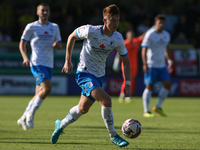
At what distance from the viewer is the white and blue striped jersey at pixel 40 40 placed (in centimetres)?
783

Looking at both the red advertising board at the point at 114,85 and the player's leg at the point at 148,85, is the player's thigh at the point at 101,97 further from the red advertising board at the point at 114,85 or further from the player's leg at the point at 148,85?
the red advertising board at the point at 114,85

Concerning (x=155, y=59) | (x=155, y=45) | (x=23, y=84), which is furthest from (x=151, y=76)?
(x=23, y=84)

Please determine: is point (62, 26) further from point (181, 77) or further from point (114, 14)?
point (114, 14)

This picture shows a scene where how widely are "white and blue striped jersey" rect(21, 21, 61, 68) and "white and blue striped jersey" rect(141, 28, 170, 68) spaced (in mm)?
2902

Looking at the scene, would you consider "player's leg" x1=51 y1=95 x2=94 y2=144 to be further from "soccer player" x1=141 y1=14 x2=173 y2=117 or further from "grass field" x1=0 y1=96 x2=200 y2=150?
"soccer player" x1=141 y1=14 x2=173 y2=117

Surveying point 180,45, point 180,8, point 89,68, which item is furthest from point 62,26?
point 89,68

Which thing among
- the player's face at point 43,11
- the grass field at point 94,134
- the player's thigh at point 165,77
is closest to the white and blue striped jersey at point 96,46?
the grass field at point 94,134

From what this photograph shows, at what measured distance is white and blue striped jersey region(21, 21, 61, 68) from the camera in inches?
308

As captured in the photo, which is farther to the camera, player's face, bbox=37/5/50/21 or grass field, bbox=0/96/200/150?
player's face, bbox=37/5/50/21

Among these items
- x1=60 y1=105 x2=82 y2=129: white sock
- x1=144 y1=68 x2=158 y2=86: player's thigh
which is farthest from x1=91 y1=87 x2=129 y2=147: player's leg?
x1=144 y1=68 x2=158 y2=86: player's thigh

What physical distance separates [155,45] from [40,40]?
341 cm

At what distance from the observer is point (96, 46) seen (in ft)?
18.7

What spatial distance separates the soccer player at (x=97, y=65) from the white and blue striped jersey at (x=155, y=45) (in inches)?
162

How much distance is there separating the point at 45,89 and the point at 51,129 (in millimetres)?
822
